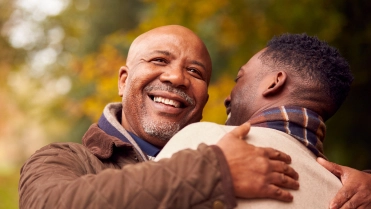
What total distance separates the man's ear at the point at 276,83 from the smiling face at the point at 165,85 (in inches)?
→ 16.7

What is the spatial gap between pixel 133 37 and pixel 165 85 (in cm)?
248

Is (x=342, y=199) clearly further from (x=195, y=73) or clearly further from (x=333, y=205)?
(x=195, y=73)

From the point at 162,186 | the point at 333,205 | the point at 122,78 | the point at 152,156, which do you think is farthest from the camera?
the point at 122,78

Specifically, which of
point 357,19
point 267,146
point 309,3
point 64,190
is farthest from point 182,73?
point 357,19

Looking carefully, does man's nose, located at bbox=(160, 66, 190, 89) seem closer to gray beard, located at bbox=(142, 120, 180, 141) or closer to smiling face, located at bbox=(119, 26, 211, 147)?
smiling face, located at bbox=(119, 26, 211, 147)

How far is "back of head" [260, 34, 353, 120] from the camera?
1774 mm

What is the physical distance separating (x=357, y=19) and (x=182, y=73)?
290 centimetres

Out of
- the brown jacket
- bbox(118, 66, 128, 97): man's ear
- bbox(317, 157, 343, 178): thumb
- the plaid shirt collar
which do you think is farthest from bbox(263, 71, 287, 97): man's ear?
bbox(118, 66, 128, 97): man's ear

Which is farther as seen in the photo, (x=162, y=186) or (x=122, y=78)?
(x=122, y=78)

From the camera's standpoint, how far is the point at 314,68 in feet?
5.95

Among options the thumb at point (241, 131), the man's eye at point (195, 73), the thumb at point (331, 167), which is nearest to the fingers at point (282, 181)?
the thumb at point (241, 131)

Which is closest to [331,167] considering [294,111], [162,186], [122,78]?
[294,111]

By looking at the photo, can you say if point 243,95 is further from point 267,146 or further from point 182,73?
point 267,146

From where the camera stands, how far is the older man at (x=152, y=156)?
4.22 feet
